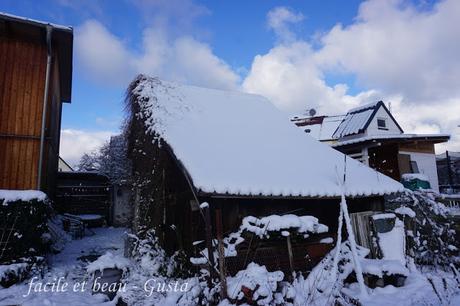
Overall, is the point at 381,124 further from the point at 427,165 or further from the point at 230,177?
the point at 230,177

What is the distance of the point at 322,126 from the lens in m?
26.0

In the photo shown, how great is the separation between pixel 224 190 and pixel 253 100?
6612 millimetres

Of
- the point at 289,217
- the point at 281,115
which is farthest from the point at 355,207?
the point at 281,115

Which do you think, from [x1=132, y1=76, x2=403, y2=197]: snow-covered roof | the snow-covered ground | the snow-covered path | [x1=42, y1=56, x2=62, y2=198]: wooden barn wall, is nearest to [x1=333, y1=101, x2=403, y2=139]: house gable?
[x1=132, y1=76, x2=403, y2=197]: snow-covered roof

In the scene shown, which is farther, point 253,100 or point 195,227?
point 253,100

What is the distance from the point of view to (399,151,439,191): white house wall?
18.0m

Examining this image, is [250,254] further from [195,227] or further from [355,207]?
[355,207]

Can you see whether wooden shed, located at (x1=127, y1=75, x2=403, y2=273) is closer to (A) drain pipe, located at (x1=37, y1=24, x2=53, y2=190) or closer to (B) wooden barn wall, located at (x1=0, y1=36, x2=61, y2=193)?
(A) drain pipe, located at (x1=37, y1=24, x2=53, y2=190)

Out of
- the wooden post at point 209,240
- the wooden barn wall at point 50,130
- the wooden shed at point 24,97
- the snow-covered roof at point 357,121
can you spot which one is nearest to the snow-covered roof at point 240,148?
the wooden post at point 209,240

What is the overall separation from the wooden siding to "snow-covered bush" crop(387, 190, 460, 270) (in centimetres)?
1009

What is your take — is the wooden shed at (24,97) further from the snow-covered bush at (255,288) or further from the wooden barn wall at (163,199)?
the snow-covered bush at (255,288)

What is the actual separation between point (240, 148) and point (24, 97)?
6.01 meters

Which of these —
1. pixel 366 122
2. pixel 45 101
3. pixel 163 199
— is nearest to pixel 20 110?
pixel 45 101

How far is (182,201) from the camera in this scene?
8336 mm
